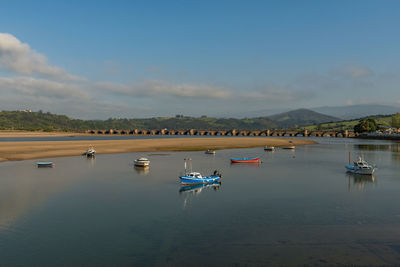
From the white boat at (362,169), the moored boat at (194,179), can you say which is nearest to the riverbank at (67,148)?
the moored boat at (194,179)

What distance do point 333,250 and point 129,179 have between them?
38417mm

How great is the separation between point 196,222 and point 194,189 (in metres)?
16.9

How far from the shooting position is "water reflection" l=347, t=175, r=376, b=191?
48191mm

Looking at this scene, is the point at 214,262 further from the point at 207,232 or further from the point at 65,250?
the point at 65,250

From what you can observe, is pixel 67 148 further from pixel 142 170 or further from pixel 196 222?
pixel 196 222

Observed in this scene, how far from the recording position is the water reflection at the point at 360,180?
4819 cm

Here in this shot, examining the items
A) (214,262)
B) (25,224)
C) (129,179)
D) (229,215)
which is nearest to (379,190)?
(229,215)

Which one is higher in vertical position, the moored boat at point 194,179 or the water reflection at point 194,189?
the moored boat at point 194,179

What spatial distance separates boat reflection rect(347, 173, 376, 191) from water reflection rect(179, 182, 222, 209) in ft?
71.1

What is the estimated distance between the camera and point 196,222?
95.1ft

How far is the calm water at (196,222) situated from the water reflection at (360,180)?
0.34 metres

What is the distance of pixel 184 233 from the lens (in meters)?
25.9

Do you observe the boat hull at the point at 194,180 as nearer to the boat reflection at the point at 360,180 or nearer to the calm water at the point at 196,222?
the calm water at the point at 196,222

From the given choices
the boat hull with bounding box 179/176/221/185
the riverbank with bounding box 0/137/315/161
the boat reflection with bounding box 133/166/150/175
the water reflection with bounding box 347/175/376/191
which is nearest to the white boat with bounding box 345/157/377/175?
the water reflection with bounding box 347/175/376/191
